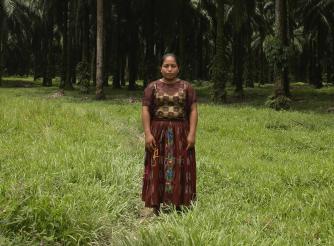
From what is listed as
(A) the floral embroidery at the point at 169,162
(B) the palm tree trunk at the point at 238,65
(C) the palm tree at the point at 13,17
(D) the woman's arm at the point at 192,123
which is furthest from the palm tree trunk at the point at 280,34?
(C) the palm tree at the point at 13,17

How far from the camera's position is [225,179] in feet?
27.2

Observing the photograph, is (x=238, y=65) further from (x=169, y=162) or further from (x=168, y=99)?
(x=169, y=162)

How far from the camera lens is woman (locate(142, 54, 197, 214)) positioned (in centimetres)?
628

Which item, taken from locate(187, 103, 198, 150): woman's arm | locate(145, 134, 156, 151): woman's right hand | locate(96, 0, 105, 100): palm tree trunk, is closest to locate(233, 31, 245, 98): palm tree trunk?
locate(96, 0, 105, 100): palm tree trunk

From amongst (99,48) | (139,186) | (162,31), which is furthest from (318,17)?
(139,186)

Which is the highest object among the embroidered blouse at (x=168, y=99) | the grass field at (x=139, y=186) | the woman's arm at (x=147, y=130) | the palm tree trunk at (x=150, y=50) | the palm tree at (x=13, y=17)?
the palm tree at (x=13, y=17)

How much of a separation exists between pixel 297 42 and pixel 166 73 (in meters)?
50.6

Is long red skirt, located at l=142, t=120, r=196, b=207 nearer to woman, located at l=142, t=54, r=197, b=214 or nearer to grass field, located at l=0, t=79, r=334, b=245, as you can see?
woman, located at l=142, t=54, r=197, b=214

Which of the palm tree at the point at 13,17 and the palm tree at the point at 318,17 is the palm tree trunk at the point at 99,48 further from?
the palm tree at the point at 13,17

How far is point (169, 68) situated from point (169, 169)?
1264mm

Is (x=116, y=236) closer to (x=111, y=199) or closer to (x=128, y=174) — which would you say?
(x=111, y=199)

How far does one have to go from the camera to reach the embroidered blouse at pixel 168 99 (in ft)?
20.8

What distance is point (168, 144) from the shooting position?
629 cm

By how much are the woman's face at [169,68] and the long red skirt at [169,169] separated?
578 millimetres
